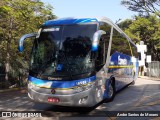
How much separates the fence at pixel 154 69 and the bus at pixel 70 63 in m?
20.8

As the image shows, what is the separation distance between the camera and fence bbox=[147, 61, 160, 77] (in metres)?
29.2

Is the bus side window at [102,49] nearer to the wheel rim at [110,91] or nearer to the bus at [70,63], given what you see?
the bus at [70,63]

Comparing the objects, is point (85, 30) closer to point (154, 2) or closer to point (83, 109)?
point (83, 109)

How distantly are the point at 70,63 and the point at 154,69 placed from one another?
23288 millimetres

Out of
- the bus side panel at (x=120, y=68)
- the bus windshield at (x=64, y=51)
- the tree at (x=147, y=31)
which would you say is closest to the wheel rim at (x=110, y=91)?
the bus side panel at (x=120, y=68)

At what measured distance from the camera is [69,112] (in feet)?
29.5

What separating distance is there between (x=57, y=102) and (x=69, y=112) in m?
1.05

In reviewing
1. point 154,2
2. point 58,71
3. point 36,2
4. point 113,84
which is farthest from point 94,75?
point 154,2

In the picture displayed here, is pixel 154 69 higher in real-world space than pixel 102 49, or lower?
lower

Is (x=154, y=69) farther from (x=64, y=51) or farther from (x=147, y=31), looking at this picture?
(x=64, y=51)

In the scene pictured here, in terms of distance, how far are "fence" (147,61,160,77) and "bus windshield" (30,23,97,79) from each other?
21971mm

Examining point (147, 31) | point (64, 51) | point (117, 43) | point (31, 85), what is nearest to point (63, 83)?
point (64, 51)

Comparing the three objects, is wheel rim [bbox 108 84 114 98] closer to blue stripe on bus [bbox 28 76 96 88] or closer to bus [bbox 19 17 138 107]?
bus [bbox 19 17 138 107]

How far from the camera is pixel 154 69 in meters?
29.9
